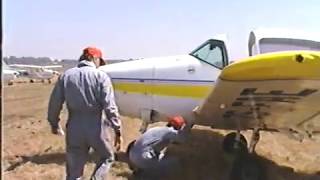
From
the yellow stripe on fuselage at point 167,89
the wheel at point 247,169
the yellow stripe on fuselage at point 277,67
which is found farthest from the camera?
the yellow stripe on fuselage at point 167,89

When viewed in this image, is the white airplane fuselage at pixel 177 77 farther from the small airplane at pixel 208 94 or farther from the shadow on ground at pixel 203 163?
the shadow on ground at pixel 203 163

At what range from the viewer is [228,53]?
7105 millimetres

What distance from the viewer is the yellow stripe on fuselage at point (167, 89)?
698 centimetres

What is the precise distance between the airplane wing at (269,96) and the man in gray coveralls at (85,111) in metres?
1.17

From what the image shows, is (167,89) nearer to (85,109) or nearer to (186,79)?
(186,79)

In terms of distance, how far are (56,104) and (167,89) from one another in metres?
2.41

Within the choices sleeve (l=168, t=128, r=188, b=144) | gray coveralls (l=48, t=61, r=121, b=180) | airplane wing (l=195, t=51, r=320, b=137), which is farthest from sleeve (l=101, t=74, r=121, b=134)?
sleeve (l=168, t=128, r=188, b=144)

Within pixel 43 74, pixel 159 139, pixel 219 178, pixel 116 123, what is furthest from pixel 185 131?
pixel 43 74

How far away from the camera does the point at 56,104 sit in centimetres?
499

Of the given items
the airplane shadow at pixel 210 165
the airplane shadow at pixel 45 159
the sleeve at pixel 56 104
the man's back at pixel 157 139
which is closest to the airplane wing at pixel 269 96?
the man's back at pixel 157 139

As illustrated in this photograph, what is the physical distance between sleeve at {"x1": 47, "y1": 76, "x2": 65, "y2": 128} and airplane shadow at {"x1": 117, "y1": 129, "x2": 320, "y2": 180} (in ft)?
6.13

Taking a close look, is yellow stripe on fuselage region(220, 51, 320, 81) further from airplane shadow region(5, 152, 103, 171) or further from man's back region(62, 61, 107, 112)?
airplane shadow region(5, 152, 103, 171)

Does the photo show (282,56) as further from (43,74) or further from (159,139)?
(43,74)

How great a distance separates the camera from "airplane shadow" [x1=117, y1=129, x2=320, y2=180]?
6996 millimetres
